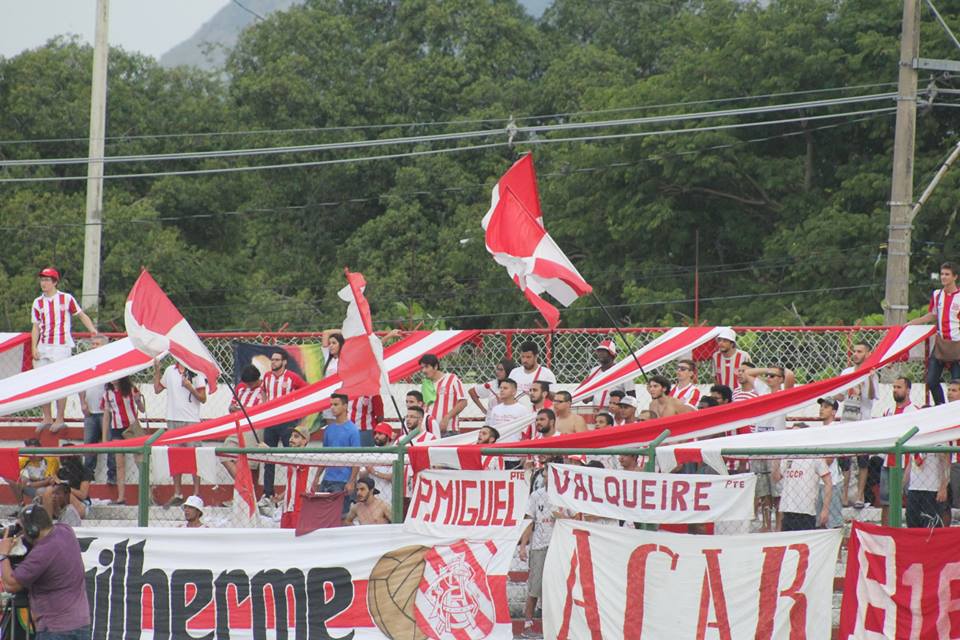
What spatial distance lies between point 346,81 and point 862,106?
1739 cm

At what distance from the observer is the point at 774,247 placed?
32.4 metres

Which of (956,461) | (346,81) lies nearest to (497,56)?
(346,81)

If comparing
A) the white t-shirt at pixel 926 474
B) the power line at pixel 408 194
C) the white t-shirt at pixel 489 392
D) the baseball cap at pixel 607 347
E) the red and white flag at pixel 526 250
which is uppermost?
the power line at pixel 408 194

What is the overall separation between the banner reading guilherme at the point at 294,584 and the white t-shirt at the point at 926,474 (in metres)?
3.44

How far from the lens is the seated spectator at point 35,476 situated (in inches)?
415

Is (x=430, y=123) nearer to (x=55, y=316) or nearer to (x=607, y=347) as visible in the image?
(x=55, y=316)

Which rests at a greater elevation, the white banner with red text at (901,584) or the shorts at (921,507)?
the shorts at (921,507)

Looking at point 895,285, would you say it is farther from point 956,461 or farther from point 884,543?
point 884,543

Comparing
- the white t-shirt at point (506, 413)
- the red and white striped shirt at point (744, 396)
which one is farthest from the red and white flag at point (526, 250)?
the red and white striped shirt at point (744, 396)

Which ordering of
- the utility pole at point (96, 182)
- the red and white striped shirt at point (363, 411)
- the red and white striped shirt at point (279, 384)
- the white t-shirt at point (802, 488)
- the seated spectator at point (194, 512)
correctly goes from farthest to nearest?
the utility pole at point (96, 182), the red and white striped shirt at point (279, 384), the red and white striped shirt at point (363, 411), the seated spectator at point (194, 512), the white t-shirt at point (802, 488)

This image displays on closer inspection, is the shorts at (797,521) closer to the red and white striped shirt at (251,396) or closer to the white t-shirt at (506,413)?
the white t-shirt at (506,413)

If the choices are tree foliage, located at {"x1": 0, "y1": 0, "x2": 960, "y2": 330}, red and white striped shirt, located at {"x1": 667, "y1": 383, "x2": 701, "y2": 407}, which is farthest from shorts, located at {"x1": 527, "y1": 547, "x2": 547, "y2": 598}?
tree foliage, located at {"x1": 0, "y1": 0, "x2": 960, "y2": 330}

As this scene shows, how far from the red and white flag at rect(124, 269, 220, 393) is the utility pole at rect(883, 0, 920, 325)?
1059 centimetres

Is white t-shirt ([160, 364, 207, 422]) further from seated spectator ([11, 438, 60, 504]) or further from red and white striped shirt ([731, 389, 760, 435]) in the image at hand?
red and white striped shirt ([731, 389, 760, 435])
